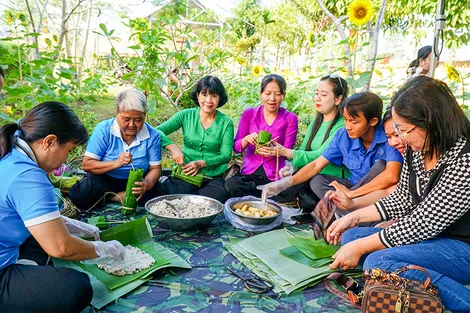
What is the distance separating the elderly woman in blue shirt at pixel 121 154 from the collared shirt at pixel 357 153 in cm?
151

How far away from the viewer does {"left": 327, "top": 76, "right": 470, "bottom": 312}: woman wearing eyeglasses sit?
1.62 m

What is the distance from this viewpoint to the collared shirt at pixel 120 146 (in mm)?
2933

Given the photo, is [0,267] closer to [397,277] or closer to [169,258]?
[169,258]

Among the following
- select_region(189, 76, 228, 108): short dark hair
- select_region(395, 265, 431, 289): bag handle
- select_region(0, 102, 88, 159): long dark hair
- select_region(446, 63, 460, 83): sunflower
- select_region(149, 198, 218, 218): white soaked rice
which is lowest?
select_region(149, 198, 218, 218): white soaked rice

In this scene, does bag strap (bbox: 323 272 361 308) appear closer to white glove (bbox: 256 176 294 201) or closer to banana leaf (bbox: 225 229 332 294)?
banana leaf (bbox: 225 229 332 294)

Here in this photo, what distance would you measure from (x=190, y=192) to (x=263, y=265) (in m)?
1.29

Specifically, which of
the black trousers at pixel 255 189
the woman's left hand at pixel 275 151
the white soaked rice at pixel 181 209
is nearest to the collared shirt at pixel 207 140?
the black trousers at pixel 255 189

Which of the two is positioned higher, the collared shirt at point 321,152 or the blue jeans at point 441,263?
the collared shirt at point 321,152

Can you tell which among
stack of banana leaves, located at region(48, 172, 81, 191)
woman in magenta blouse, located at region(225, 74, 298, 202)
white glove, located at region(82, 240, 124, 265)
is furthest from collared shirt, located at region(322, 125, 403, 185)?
stack of banana leaves, located at region(48, 172, 81, 191)

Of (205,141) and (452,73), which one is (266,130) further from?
(452,73)

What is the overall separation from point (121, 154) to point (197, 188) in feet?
2.54

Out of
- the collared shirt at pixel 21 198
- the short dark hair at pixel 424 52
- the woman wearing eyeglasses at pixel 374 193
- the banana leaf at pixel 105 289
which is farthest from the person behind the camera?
the short dark hair at pixel 424 52

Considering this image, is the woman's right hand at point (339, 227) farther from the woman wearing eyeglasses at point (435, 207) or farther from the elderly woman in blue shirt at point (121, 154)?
the elderly woman in blue shirt at point (121, 154)

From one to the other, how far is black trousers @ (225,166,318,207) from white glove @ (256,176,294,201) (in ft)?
0.91
